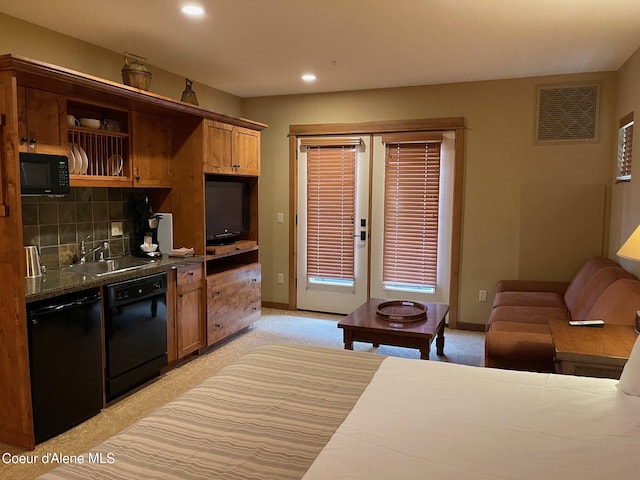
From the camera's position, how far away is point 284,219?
19.1 feet

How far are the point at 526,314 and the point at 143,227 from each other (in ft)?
10.4

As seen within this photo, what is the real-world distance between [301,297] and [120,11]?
12.0 ft

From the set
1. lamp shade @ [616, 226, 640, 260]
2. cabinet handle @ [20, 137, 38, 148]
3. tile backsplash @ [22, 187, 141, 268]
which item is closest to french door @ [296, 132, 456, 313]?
tile backsplash @ [22, 187, 141, 268]

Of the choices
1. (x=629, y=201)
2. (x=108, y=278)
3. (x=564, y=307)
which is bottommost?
(x=564, y=307)

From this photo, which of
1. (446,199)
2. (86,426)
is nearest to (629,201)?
(446,199)

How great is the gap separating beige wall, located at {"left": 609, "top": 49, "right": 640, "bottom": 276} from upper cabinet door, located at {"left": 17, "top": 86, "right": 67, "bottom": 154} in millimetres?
4029

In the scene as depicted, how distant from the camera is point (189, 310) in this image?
13.2ft

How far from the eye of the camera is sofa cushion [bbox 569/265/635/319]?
3.38 meters

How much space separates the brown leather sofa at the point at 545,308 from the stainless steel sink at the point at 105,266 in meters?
2.50

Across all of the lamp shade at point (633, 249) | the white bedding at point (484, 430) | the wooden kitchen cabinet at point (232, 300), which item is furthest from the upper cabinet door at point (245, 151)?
the lamp shade at point (633, 249)

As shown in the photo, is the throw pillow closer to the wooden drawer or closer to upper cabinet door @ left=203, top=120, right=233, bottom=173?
the wooden drawer

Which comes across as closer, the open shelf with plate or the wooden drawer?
the open shelf with plate

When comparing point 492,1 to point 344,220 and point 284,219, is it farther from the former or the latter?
point 284,219

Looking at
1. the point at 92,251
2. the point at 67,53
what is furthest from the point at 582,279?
the point at 67,53
